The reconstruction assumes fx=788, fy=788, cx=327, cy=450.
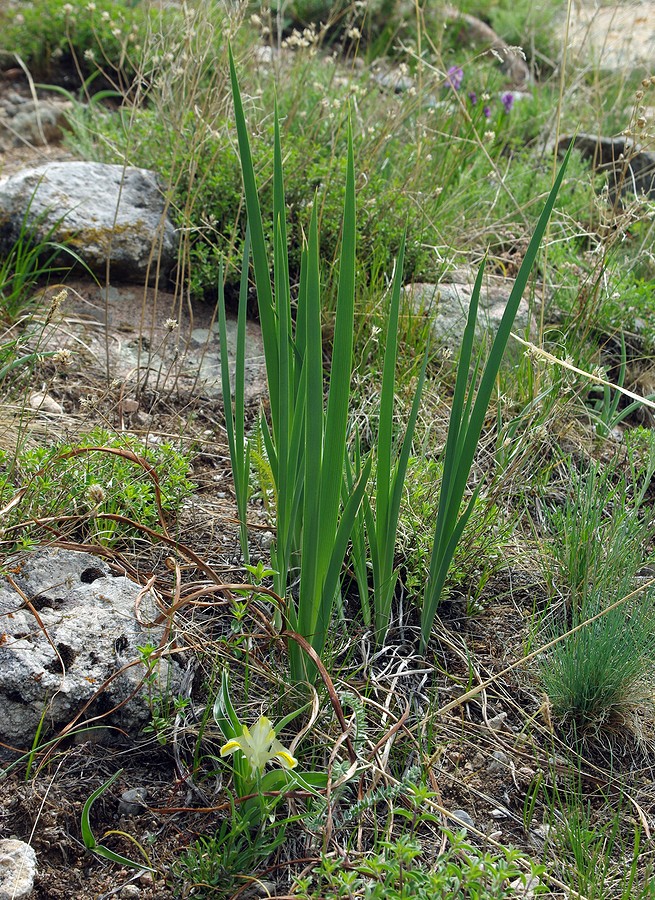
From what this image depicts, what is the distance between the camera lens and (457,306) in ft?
9.70

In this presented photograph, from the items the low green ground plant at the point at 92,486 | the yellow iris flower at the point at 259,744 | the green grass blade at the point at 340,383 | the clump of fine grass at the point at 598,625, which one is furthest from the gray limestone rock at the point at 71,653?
the clump of fine grass at the point at 598,625

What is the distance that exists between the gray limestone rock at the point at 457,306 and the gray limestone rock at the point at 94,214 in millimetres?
946

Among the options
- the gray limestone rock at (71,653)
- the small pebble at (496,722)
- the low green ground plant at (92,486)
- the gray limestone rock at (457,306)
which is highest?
the gray limestone rock at (457,306)

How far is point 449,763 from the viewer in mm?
1651

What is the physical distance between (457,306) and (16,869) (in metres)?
2.30

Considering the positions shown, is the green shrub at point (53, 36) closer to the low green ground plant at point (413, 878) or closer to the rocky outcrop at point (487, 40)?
the rocky outcrop at point (487, 40)

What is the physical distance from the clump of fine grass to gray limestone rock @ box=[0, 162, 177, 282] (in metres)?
1.67

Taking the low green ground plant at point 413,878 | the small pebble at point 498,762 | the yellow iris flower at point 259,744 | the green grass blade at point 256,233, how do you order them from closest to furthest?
the low green ground plant at point 413,878 → the yellow iris flower at point 259,744 → the green grass blade at point 256,233 → the small pebble at point 498,762

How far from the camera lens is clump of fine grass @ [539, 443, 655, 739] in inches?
67.0

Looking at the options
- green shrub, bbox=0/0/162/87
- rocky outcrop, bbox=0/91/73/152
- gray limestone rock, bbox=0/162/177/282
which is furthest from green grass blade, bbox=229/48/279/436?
green shrub, bbox=0/0/162/87

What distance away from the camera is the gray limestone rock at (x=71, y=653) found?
4.87ft

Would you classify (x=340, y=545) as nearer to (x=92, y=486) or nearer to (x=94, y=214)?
(x=92, y=486)

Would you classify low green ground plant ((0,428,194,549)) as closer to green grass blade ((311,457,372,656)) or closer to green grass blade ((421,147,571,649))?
green grass blade ((311,457,372,656))

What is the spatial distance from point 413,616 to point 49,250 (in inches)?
74.3
